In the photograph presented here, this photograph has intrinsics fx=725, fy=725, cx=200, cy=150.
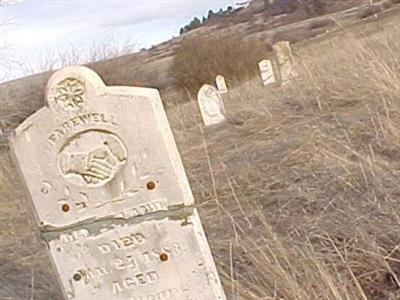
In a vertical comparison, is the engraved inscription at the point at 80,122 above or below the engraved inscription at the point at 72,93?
below

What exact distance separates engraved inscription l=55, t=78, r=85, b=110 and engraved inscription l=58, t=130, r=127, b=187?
0.32 ft

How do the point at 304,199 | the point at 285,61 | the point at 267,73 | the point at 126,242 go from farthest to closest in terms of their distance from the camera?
the point at 267,73, the point at 285,61, the point at 304,199, the point at 126,242

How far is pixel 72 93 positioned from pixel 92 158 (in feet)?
0.72

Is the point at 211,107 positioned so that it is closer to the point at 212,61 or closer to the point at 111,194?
the point at 111,194

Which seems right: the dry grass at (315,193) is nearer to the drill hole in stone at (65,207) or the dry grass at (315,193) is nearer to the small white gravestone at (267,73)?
the drill hole in stone at (65,207)

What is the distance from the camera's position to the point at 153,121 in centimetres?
232

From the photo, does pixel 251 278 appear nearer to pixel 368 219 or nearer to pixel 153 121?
pixel 368 219

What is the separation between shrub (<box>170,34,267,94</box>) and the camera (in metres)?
21.7

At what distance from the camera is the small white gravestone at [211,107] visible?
10.6m

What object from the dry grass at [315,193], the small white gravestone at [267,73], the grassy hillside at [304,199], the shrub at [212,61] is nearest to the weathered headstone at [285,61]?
the small white gravestone at [267,73]

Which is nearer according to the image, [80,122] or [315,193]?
[80,122]

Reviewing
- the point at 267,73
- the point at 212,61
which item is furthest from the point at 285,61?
the point at 212,61

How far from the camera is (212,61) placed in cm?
2166

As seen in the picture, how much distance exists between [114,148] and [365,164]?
94.6 inches
